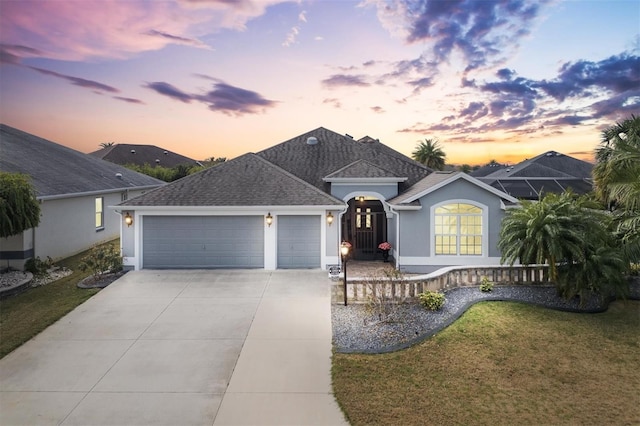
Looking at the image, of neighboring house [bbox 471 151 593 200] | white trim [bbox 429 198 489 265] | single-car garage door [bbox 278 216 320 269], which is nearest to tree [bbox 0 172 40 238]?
single-car garage door [bbox 278 216 320 269]

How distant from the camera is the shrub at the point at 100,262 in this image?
1254 cm

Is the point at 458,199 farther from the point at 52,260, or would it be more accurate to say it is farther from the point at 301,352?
the point at 52,260

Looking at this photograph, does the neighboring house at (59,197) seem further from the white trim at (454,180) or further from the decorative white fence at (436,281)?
the white trim at (454,180)

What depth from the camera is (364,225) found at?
660 inches

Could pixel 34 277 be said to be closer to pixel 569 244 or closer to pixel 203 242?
pixel 203 242

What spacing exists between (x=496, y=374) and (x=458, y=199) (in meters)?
A: 8.28

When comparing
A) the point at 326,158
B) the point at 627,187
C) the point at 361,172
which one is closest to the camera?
the point at 627,187

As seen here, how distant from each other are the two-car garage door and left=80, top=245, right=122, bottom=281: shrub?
1045 mm

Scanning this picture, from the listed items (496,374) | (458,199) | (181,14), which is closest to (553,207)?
(458,199)

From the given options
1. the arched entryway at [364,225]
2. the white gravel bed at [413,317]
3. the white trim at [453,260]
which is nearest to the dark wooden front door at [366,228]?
the arched entryway at [364,225]

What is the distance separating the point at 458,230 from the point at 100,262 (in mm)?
13003

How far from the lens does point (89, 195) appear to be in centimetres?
1805

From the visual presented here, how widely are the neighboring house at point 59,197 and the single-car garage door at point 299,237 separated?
9.31 meters

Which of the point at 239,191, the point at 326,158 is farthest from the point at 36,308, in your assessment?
the point at 326,158
